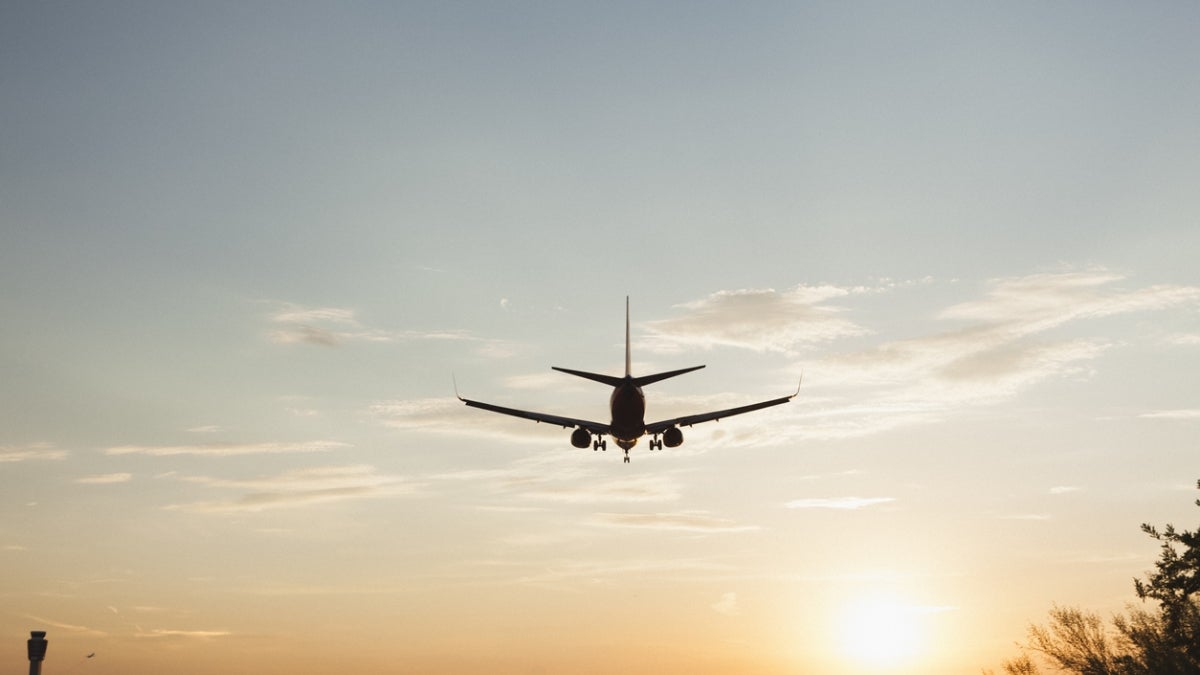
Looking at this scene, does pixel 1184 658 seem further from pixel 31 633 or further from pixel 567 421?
pixel 31 633

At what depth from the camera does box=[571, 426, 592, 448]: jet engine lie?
76.6m

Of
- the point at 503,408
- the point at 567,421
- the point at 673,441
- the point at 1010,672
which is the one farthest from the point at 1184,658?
the point at 503,408

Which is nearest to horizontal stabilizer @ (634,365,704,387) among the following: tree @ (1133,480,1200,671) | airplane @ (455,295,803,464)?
airplane @ (455,295,803,464)

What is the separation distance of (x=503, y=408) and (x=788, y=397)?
74.8 feet

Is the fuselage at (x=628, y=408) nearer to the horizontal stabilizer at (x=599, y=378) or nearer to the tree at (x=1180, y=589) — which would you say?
the horizontal stabilizer at (x=599, y=378)

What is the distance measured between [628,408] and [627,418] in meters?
0.91

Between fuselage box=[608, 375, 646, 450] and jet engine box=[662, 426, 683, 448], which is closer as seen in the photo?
fuselage box=[608, 375, 646, 450]

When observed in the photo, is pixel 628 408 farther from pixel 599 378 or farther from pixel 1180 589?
pixel 1180 589

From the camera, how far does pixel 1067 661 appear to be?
80.2m

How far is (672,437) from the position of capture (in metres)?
75.3

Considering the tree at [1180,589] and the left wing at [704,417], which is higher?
the left wing at [704,417]

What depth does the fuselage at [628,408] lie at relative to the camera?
70875 mm

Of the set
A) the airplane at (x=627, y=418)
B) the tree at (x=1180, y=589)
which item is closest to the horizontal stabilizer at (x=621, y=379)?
the airplane at (x=627, y=418)

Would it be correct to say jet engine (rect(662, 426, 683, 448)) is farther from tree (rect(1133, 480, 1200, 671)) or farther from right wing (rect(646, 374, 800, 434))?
tree (rect(1133, 480, 1200, 671))
